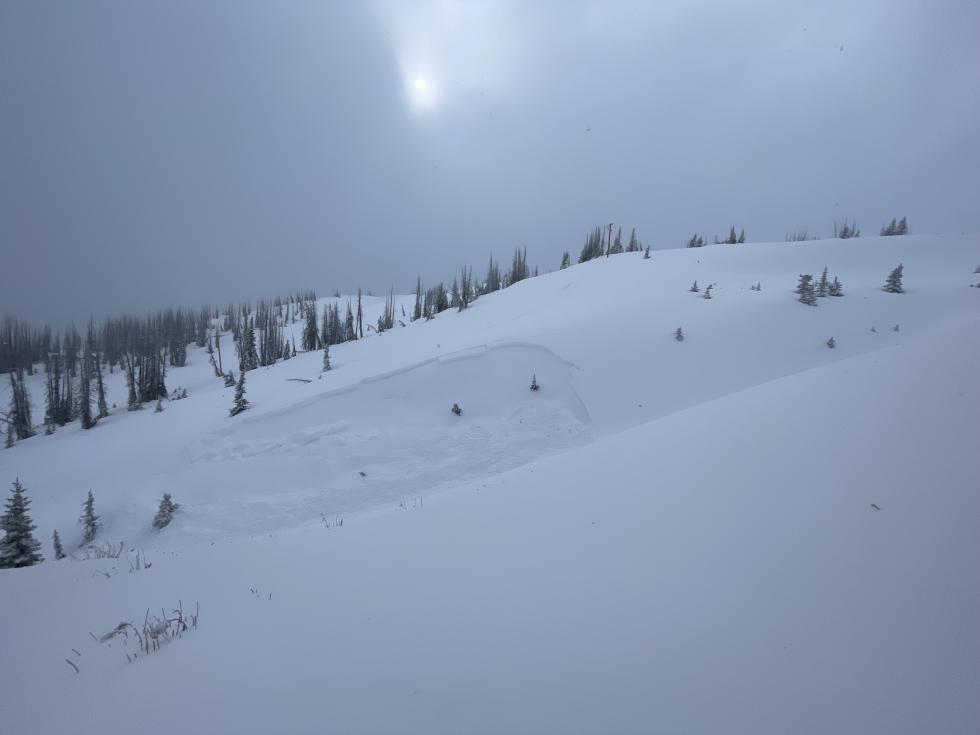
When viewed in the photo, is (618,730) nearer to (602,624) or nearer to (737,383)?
(602,624)

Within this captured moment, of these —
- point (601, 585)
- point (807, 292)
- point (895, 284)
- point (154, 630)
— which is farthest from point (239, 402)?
point (895, 284)

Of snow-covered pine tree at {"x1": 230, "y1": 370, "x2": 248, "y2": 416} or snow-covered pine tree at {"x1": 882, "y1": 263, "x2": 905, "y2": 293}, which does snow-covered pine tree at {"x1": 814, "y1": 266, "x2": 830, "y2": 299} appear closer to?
snow-covered pine tree at {"x1": 882, "y1": 263, "x2": 905, "y2": 293}

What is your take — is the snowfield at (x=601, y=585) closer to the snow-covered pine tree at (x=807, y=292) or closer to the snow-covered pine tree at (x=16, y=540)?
the snow-covered pine tree at (x=16, y=540)

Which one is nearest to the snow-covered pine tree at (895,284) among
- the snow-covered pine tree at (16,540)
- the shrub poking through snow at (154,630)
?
the shrub poking through snow at (154,630)

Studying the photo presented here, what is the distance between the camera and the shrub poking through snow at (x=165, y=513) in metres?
6.91

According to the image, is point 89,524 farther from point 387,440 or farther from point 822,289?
point 822,289

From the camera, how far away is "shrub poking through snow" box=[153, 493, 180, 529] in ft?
22.7

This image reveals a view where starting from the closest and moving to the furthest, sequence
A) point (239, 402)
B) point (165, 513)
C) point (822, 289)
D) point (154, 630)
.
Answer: point (154, 630) → point (165, 513) → point (822, 289) → point (239, 402)

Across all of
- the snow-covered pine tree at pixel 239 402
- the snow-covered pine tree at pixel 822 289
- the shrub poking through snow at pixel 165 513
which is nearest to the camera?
the shrub poking through snow at pixel 165 513

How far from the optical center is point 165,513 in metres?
6.96

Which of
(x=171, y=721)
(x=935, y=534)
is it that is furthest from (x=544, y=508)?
(x=171, y=721)

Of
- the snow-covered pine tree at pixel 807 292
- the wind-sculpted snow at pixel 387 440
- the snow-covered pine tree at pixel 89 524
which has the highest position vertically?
the snow-covered pine tree at pixel 807 292

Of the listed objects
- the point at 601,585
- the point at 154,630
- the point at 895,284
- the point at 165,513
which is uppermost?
the point at 895,284

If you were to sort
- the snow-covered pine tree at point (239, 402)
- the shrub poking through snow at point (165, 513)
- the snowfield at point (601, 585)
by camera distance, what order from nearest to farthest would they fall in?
the snowfield at point (601, 585)
the shrub poking through snow at point (165, 513)
the snow-covered pine tree at point (239, 402)
